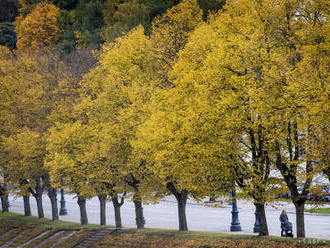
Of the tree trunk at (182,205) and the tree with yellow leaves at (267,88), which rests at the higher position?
the tree with yellow leaves at (267,88)

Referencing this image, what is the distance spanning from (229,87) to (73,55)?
44135mm

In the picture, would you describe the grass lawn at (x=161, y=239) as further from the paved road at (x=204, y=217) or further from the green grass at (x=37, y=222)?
the paved road at (x=204, y=217)

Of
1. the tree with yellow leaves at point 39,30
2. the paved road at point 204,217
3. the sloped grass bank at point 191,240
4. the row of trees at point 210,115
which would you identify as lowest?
the paved road at point 204,217

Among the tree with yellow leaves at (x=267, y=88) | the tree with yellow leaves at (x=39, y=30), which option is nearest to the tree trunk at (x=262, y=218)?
the tree with yellow leaves at (x=267, y=88)

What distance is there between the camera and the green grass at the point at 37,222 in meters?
48.0

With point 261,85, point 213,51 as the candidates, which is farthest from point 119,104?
point 261,85

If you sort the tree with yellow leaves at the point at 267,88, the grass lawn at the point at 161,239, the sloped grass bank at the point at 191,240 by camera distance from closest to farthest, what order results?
the tree with yellow leaves at the point at 267,88 < the sloped grass bank at the point at 191,240 < the grass lawn at the point at 161,239

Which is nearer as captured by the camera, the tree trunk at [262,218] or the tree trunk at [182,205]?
the tree trunk at [262,218]

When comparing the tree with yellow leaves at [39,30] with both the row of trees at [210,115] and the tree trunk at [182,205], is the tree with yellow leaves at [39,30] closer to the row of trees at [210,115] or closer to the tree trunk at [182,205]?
the row of trees at [210,115]

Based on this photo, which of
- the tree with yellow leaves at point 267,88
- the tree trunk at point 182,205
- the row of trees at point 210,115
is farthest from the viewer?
the tree trunk at point 182,205

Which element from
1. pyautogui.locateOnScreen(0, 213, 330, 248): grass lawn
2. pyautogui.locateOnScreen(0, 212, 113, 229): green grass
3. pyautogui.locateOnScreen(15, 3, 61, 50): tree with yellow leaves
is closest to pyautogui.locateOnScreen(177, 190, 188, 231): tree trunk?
pyautogui.locateOnScreen(0, 213, 330, 248): grass lawn

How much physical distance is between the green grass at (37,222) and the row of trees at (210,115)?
224 cm

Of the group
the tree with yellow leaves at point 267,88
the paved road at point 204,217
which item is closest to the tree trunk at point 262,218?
the tree with yellow leaves at point 267,88

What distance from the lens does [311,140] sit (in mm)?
25812
